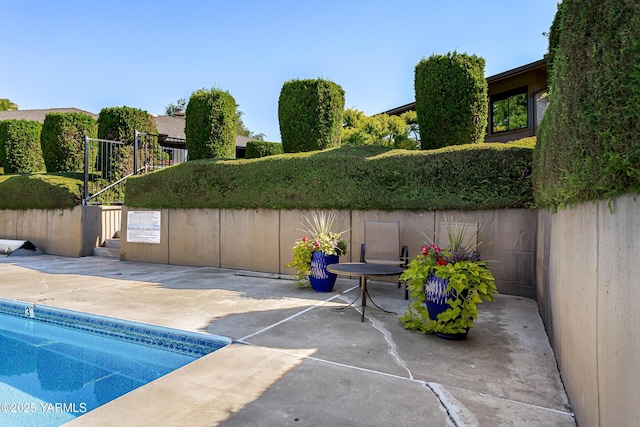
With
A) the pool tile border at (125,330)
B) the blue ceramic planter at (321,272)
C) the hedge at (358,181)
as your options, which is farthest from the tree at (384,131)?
the pool tile border at (125,330)

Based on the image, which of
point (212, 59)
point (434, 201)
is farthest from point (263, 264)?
point (212, 59)

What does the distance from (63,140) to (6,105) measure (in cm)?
3063

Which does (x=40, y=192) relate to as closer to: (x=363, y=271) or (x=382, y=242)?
(x=382, y=242)

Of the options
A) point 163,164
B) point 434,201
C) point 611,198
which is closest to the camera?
point 611,198

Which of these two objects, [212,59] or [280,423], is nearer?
[280,423]

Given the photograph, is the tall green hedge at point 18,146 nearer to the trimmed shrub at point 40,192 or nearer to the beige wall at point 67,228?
the trimmed shrub at point 40,192

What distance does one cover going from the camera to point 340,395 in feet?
8.14

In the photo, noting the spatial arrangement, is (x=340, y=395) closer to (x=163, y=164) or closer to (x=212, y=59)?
(x=163, y=164)

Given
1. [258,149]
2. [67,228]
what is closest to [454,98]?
[67,228]

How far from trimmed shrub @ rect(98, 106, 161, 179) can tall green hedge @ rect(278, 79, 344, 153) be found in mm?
5490

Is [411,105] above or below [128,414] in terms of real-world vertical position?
above

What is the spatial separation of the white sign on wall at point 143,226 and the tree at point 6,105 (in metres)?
35.4

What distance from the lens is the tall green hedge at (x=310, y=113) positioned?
8.36 m

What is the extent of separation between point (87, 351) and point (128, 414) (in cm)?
211
